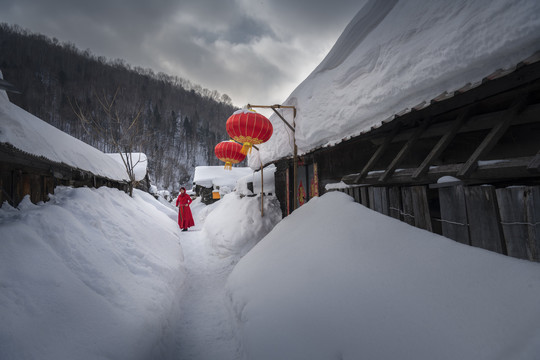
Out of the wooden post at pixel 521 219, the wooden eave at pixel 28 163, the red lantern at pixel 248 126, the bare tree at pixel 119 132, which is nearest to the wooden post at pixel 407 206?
the wooden post at pixel 521 219

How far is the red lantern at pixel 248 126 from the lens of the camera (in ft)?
15.4

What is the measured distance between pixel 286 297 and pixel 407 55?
282cm

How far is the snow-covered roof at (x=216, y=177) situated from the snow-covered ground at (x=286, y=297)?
53.2 ft

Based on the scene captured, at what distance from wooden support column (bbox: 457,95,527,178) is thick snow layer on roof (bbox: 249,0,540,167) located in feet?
1.32

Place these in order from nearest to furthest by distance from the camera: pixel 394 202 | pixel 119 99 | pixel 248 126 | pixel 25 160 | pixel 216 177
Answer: pixel 394 202, pixel 25 160, pixel 248 126, pixel 216 177, pixel 119 99

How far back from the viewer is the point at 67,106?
33969 mm

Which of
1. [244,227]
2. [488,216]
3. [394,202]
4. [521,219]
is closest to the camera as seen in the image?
[521,219]

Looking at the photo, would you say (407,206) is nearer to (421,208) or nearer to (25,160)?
(421,208)

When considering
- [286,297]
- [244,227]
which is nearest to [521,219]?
[286,297]

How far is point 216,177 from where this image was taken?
2023cm

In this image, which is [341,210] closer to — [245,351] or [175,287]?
[245,351]

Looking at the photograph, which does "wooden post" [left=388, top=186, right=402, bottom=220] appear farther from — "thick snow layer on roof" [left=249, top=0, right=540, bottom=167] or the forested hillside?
the forested hillside

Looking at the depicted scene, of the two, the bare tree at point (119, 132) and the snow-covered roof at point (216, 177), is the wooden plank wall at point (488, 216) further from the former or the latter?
the snow-covered roof at point (216, 177)

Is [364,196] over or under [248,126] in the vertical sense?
under
